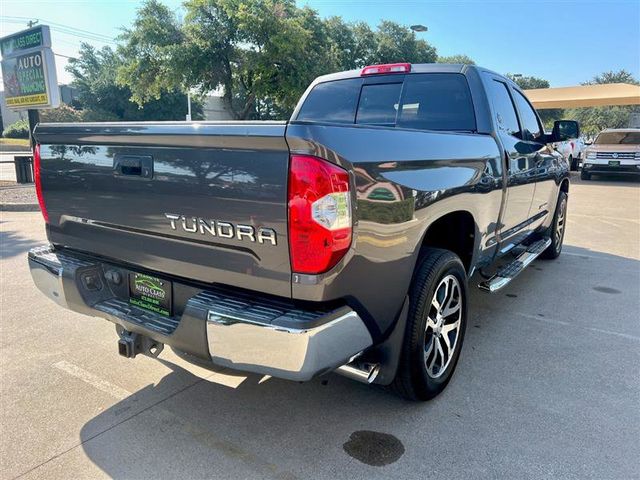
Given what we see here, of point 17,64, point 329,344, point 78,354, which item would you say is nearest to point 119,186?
point 329,344

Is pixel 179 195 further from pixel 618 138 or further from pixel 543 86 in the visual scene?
pixel 543 86

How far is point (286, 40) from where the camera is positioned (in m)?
21.1

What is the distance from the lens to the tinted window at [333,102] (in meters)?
4.29

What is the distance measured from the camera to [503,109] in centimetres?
418

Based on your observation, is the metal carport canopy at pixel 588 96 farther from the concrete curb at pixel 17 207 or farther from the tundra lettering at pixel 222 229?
the tundra lettering at pixel 222 229

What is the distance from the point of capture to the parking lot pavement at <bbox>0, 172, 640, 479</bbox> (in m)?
2.39

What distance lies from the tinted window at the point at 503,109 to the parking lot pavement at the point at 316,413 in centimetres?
167

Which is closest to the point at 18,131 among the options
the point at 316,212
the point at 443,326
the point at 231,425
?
the point at 231,425

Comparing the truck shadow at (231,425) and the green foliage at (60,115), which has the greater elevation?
the green foliage at (60,115)

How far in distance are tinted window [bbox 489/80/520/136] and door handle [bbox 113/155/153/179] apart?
2.75 meters

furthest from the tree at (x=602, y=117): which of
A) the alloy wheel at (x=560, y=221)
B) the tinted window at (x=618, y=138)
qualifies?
the alloy wheel at (x=560, y=221)

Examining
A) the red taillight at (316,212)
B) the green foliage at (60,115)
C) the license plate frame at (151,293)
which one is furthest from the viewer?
the green foliage at (60,115)

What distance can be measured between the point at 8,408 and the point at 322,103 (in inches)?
131

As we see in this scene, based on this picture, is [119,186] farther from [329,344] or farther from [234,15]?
[234,15]
